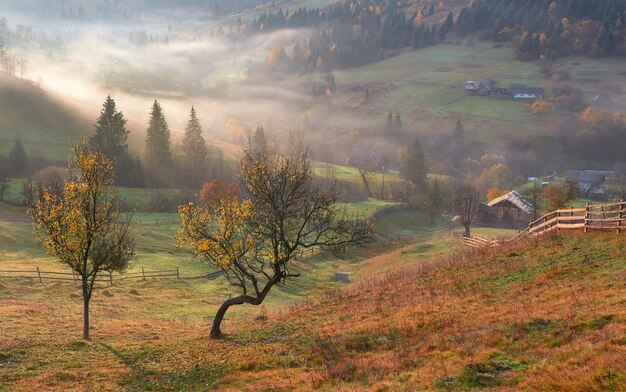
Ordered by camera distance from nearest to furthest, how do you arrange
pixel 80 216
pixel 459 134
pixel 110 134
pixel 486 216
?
pixel 80 216
pixel 486 216
pixel 110 134
pixel 459 134

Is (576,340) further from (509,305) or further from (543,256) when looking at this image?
(543,256)

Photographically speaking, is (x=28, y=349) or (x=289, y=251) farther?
(x=289, y=251)

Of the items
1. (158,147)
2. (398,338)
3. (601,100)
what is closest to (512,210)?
(398,338)

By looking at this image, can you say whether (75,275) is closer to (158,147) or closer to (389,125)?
(158,147)

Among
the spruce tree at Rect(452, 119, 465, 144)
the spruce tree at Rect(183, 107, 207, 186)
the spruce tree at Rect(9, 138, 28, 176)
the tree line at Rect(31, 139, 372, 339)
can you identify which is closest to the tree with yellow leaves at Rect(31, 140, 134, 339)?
the tree line at Rect(31, 139, 372, 339)

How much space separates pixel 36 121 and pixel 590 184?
167 m

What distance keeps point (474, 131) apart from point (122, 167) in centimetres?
13309

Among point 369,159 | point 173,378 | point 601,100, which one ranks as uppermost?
point 601,100

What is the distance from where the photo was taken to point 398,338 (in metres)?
19.9

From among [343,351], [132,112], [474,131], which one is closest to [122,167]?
[132,112]

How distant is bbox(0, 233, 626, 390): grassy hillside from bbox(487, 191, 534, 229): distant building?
57257 millimetres

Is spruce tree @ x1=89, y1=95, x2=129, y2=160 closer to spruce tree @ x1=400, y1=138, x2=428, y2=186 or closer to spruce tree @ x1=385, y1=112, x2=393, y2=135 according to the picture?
spruce tree @ x1=400, y1=138, x2=428, y2=186

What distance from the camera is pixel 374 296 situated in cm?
3133

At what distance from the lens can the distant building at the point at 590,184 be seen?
12450 cm
